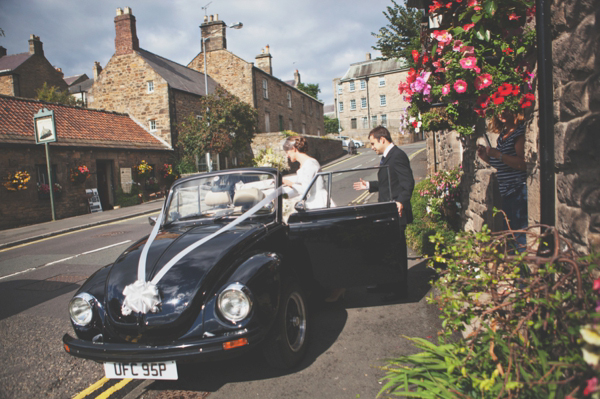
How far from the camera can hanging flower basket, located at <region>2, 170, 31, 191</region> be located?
15235mm

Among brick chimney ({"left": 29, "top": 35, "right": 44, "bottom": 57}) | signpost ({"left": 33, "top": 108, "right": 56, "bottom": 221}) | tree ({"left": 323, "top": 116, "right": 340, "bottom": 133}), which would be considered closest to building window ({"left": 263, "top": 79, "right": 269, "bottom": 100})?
signpost ({"left": 33, "top": 108, "right": 56, "bottom": 221})

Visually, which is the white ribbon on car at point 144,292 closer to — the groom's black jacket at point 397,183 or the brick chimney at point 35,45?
the groom's black jacket at point 397,183

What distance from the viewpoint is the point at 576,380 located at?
5.41 feet

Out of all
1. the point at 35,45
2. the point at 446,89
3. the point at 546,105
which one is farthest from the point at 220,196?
the point at 35,45

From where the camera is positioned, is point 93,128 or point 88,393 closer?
point 88,393

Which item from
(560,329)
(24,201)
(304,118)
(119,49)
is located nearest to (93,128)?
(24,201)

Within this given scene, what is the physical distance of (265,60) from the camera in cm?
3894

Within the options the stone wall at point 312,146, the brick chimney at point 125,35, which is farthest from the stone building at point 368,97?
the brick chimney at point 125,35

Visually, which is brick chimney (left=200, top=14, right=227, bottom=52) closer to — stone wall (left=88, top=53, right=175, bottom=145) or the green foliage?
stone wall (left=88, top=53, right=175, bottom=145)

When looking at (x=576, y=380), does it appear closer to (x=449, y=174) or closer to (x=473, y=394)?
(x=473, y=394)

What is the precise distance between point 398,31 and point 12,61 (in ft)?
135

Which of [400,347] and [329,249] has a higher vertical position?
[329,249]

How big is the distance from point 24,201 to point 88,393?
53.5ft

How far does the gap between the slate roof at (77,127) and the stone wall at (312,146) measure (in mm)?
9197
